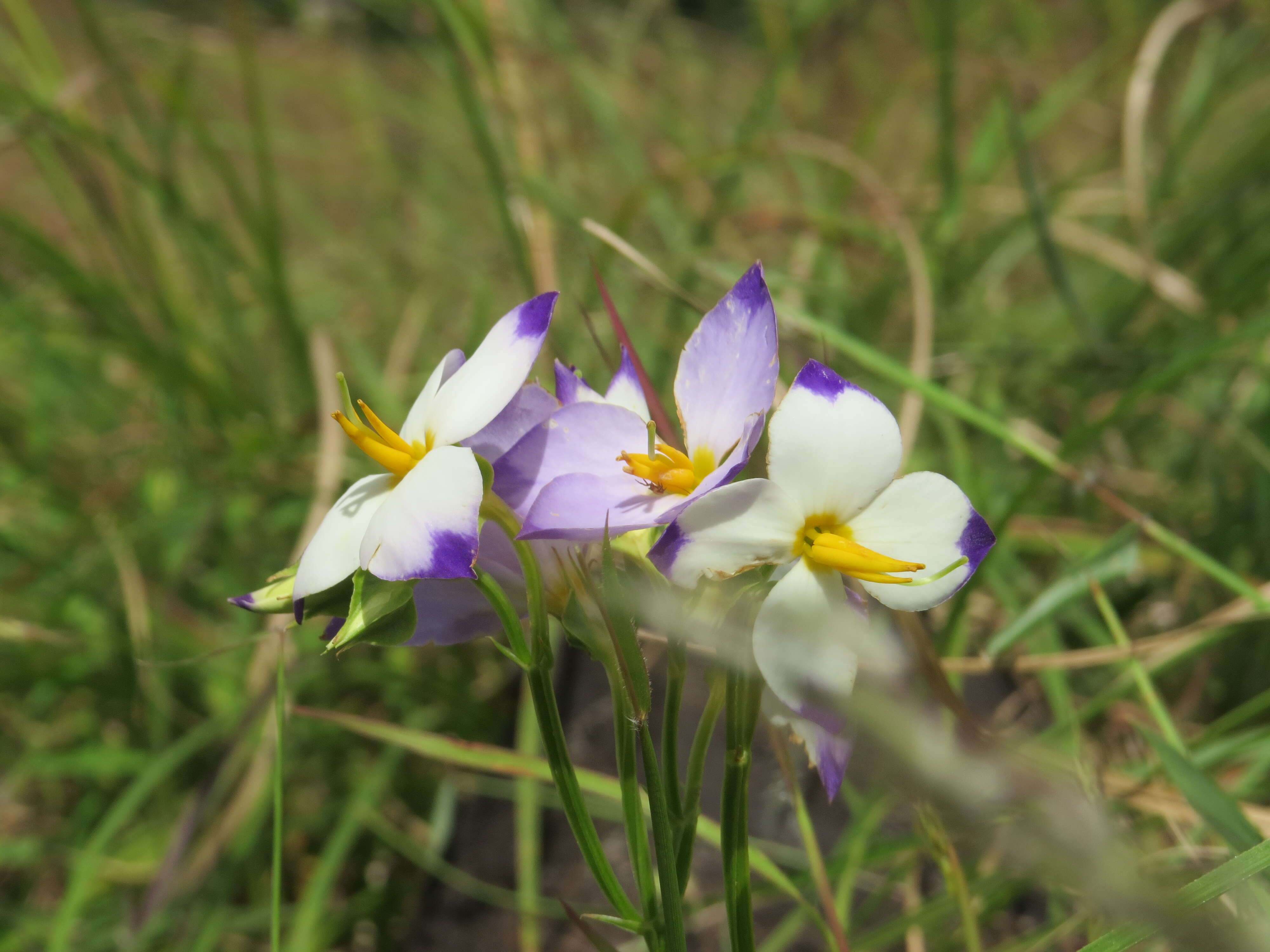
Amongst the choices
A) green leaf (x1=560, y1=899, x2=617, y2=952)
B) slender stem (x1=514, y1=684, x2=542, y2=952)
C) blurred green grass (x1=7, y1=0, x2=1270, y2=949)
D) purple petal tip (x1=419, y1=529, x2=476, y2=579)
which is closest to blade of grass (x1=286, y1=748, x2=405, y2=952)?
blurred green grass (x1=7, y1=0, x2=1270, y2=949)

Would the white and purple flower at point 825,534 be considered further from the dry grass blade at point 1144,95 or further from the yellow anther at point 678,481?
the dry grass blade at point 1144,95

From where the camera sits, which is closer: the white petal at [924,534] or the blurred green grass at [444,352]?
the white petal at [924,534]

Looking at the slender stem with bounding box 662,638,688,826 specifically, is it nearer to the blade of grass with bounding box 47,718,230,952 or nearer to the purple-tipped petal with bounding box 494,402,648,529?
the purple-tipped petal with bounding box 494,402,648,529

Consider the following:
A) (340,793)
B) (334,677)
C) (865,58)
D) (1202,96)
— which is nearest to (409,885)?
(340,793)

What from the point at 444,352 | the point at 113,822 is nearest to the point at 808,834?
the point at 113,822

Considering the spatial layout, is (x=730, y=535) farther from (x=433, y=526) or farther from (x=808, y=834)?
(x=808, y=834)

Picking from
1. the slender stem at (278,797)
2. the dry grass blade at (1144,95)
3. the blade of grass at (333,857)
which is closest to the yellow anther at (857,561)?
the slender stem at (278,797)
